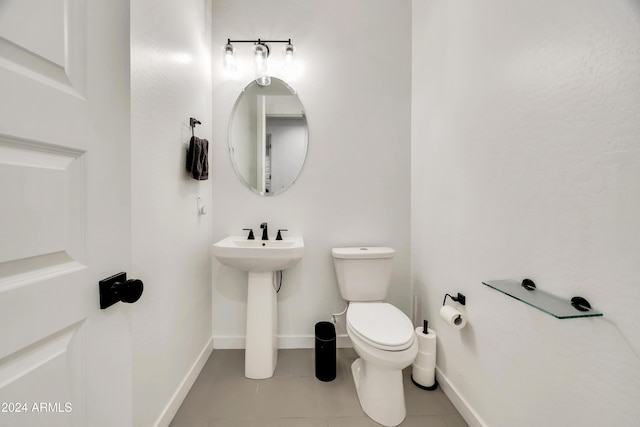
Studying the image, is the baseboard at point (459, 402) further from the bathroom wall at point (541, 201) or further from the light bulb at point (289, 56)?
the light bulb at point (289, 56)

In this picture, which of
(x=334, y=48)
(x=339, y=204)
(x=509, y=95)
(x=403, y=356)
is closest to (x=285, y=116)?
(x=334, y=48)

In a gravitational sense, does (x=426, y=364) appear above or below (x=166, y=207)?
below

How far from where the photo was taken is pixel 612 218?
679 mm

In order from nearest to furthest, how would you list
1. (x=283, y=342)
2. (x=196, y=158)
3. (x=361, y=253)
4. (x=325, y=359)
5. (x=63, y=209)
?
(x=63, y=209)
(x=196, y=158)
(x=325, y=359)
(x=361, y=253)
(x=283, y=342)

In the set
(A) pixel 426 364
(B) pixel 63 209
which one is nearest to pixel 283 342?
(A) pixel 426 364

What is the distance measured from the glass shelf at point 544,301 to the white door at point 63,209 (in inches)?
48.3

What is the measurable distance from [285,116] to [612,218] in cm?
176

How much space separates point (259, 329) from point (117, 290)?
1105 mm

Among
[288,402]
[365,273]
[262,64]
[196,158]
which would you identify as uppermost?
[262,64]

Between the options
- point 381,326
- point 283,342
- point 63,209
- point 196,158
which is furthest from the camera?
point 283,342

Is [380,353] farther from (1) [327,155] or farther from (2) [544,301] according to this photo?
(1) [327,155]

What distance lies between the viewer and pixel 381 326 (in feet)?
4.18

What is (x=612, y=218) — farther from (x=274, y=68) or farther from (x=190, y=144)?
(x=274, y=68)

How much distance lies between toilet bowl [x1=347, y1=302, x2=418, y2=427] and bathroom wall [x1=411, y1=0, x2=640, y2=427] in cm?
34
